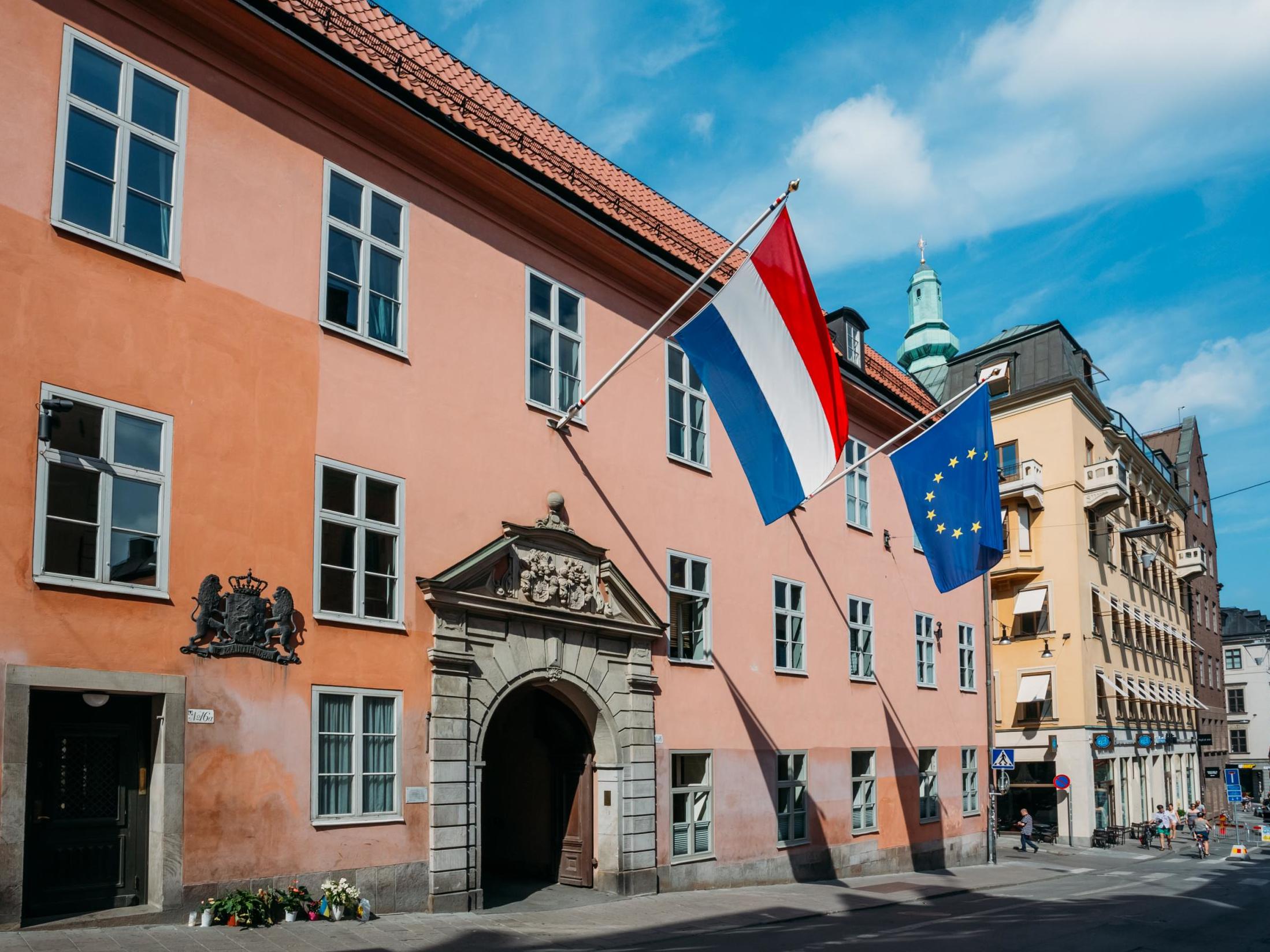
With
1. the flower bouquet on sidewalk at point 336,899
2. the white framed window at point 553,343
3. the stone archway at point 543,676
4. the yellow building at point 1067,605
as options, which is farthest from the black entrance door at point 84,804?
the yellow building at point 1067,605

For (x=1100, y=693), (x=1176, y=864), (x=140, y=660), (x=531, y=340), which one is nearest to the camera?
(x=140, y=660)

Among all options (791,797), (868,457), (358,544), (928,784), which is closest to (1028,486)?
(928,784)

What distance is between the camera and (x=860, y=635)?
26.8 metres

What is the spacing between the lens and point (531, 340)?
18.5m

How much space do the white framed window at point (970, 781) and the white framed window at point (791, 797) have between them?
29.7ft

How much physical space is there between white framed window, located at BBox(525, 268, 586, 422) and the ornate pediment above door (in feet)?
6.04

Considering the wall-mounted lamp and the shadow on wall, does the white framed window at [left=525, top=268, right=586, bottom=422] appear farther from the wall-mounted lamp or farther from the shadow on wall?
the wall-mounted lamp

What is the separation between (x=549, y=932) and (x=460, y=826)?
6.07 ft

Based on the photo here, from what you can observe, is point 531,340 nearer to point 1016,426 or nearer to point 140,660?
point 140,660

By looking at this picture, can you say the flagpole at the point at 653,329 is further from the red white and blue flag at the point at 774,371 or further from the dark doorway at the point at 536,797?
the dark doorway at the point at 536,797

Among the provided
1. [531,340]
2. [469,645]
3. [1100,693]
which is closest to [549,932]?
[469,645]

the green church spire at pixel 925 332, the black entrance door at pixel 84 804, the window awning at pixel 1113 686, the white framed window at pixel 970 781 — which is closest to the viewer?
the black entrance door at pixel 84 804

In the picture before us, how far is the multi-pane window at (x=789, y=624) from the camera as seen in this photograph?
2355cm

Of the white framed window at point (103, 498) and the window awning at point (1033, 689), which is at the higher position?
the white framed window at point (103, 498)
